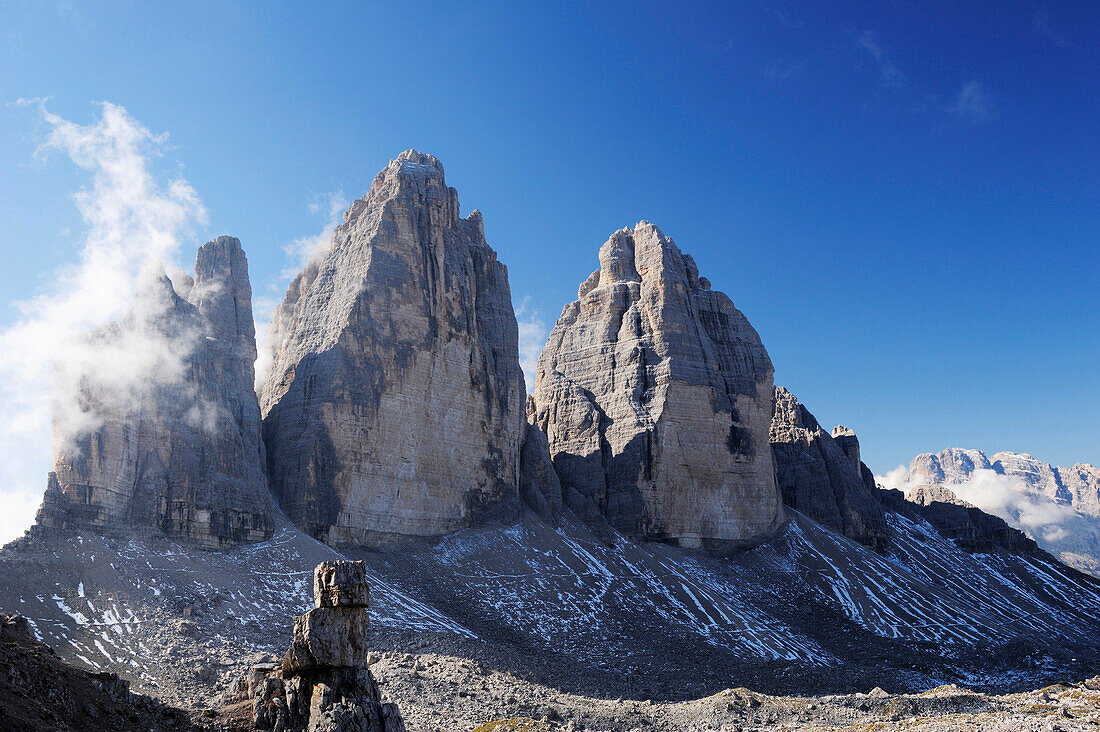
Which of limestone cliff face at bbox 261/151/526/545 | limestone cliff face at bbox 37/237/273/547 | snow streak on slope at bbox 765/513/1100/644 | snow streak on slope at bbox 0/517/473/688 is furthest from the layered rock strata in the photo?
snow streak on slope at bbox 765/513/1100/644

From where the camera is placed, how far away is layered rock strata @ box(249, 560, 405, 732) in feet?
79.2

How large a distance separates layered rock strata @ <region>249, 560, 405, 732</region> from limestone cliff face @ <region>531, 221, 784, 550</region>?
6686 centimetres

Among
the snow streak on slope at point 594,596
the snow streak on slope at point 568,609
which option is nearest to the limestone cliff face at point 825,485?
the snow streak on slope at point 568,609

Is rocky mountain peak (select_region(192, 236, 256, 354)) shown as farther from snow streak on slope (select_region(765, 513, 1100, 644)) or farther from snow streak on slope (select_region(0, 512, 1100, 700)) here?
snow streak on slope (select_region(765, 513, 1100, 644))

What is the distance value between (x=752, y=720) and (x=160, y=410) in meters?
44.7

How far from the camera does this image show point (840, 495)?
119812 mm

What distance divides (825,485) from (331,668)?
103473mm

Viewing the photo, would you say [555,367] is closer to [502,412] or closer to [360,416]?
[502,412]

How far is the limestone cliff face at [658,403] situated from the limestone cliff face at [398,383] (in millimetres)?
13452

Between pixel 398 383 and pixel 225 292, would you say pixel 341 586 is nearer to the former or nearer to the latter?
pixel 398 383

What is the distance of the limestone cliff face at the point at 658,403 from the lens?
9700cm

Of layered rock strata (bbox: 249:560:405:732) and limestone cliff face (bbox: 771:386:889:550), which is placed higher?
limestone cliff face (bbox: 771:386:889:550)

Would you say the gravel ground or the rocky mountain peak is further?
the rocky mountain peak

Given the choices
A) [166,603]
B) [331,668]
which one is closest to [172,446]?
[166,603]
